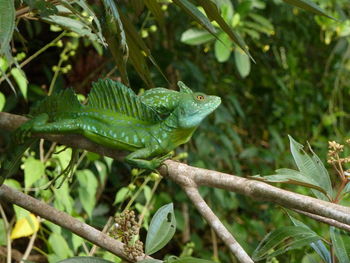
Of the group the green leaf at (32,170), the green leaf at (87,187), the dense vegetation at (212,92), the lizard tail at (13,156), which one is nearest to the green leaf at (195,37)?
the dense vegetation at (212,92)

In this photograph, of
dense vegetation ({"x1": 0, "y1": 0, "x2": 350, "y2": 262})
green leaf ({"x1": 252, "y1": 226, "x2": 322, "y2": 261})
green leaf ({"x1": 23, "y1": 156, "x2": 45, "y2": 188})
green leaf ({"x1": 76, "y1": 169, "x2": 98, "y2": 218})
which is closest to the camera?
green leaf ({"x1": 252, "y1": 226, "x2": 322, "y2": 261})

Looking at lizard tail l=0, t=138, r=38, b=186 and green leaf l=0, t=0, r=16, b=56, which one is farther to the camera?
lizard tail l=0, t=138, r=38, b=186

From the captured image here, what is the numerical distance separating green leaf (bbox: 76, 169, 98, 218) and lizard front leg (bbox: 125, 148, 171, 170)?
77 cm

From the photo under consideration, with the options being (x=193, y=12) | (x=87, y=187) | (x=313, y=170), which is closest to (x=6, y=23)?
(x=193, y=12)

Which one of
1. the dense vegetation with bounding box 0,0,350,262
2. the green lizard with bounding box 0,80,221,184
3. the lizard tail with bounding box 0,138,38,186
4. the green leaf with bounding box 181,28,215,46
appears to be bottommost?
the dense vegetation with bounding box 0,0,350,262

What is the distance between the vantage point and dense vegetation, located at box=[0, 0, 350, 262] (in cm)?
212

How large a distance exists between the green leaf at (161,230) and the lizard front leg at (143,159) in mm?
84

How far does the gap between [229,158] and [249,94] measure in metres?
0.55

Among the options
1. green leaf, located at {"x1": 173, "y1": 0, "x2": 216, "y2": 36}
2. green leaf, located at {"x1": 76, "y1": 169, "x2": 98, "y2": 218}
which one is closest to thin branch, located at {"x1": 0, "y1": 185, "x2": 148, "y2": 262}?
green leaf, located at {"x1": 173, "y1": 0, "x2": 216, "y2": 36}

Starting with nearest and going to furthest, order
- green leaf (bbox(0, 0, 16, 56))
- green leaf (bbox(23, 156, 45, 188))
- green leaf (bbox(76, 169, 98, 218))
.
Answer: green leaf (bbox(0, 0, 16, 56)) < green leaf (bbox(23, 156, 45, 188)) < green leaf (bbox(76, 169, 98, 218))

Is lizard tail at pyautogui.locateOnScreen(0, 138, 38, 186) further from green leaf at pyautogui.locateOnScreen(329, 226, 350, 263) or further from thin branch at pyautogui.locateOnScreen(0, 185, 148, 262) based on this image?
green leaf at pyautogui.locateOnScreen(329, 226, 350, 263)

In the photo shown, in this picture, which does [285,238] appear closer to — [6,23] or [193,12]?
[193,12]

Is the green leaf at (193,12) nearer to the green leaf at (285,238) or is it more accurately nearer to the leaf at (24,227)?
the green leaf at (285,238)

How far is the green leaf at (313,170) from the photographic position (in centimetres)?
114
